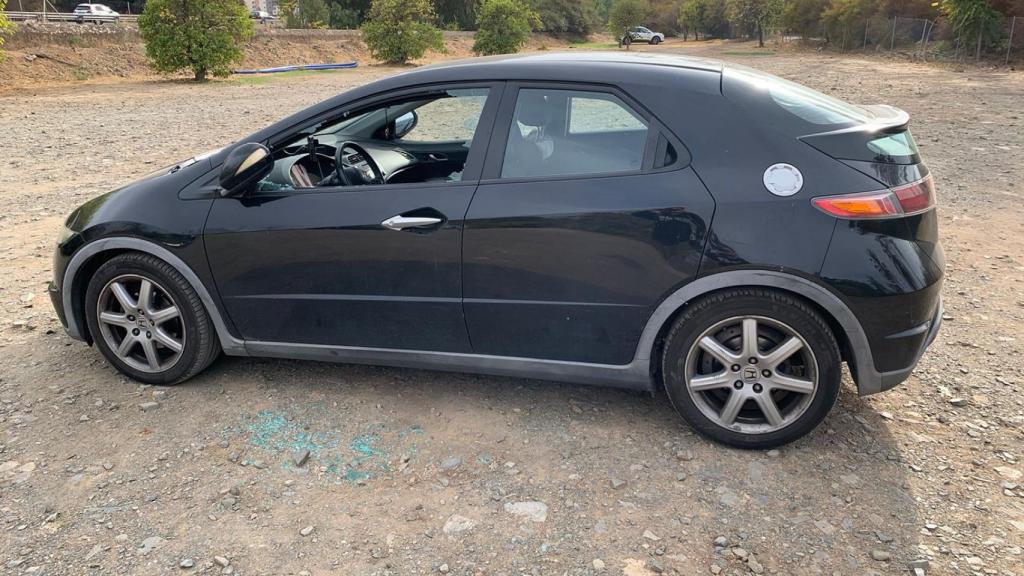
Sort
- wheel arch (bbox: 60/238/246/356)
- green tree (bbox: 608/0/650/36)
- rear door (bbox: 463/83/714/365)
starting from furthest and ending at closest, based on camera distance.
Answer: green tree (bbox: 608/0/650/36)
wheel arch (bbox: 60/238/246/356)
rear door (bbox: 463/83/714/365)

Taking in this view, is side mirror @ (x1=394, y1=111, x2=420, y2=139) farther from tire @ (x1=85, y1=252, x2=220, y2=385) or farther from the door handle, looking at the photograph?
tire @ (x1=85, y1=252, x2=220, y2=385)

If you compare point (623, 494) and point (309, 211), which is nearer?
point (623, 494)

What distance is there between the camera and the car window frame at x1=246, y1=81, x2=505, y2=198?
11.1 ft

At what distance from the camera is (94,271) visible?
3.95 metres

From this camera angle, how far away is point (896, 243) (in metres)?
2.96

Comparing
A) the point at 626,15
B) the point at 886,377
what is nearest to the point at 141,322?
the point at 886,377

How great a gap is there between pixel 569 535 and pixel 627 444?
26.6 inches

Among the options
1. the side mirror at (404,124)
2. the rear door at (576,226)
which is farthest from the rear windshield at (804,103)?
the side mirror at (404,124)

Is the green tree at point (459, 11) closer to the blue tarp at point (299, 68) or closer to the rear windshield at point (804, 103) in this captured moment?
the blue tarp at point (299, 68)

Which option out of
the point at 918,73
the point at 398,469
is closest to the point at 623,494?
the point at 398,469

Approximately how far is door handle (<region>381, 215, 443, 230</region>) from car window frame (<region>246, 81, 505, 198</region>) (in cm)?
16

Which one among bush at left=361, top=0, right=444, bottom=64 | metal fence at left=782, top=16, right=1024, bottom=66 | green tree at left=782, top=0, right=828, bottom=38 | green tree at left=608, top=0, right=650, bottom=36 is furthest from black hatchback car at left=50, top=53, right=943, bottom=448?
green tree at left=608, top=0, right=650, bottom=36

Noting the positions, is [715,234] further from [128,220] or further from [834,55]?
[834,55]

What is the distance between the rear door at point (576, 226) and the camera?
309 centimetres
